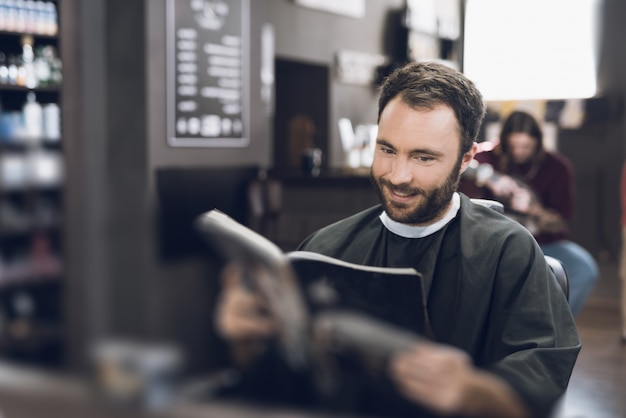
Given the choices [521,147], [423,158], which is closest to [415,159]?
[423,158]

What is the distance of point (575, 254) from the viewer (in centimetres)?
425

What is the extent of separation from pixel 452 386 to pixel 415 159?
0.83m

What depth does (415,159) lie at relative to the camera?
140 centimetres

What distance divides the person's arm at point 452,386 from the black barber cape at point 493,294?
70cm

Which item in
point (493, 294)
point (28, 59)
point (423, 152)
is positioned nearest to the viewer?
point (423, 152)

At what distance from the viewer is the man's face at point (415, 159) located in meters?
1.40

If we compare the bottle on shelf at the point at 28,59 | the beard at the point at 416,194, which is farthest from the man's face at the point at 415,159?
the bottle on shelf at the point at 28,59

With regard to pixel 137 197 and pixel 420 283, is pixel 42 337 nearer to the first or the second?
pixel 137 197

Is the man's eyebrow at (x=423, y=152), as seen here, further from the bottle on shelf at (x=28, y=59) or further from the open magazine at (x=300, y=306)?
the bottle on shelf at (x=28, y=59)

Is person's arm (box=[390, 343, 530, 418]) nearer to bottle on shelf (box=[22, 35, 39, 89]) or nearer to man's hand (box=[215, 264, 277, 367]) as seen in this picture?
man's hand (box=[215, 264, 277, 367])

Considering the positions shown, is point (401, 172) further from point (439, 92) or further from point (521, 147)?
point (521, 147)

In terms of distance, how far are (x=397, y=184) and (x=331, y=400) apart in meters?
0.88

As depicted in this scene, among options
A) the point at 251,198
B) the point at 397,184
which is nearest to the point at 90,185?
the point at 251,198

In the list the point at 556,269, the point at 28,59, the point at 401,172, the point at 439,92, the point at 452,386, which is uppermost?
the point at 28,59
